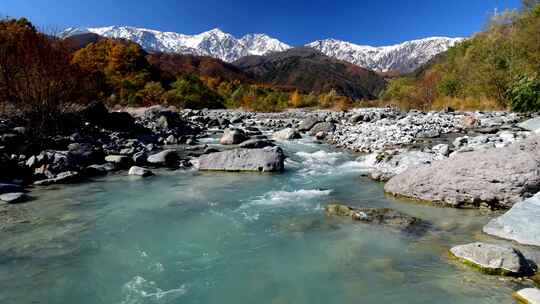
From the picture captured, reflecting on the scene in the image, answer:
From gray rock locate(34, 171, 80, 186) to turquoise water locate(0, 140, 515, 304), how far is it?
0.93 metres

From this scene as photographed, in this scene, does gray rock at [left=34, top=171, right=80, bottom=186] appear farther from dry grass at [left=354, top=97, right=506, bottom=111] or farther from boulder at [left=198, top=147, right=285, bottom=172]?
dry grass at [left=354, top=97, right=506, bottom=111]

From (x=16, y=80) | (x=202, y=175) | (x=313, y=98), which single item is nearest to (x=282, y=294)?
(x=202, y=175)

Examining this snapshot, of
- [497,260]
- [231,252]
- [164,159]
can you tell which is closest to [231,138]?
[164,159]

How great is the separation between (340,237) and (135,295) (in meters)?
3.09

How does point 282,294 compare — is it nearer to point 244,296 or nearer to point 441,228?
point 244,296

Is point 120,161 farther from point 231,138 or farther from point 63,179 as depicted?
point 231,138

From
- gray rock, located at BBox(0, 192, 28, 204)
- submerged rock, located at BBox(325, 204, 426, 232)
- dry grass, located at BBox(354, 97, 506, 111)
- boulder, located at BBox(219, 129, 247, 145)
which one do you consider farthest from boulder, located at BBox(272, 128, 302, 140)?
dry grass, located at BBox(354, 97, 506, 111)

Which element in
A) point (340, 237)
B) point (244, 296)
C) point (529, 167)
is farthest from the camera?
point (529, 167)

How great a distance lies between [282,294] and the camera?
4.04 metres

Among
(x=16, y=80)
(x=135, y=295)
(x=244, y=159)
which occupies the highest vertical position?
(x=16, y=80)

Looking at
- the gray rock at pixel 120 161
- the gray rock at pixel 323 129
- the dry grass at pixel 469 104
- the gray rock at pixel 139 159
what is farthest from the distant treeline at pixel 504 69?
the gray rock at pixel 120 161

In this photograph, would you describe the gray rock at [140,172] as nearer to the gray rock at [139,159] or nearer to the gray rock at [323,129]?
the gray rock at [139,159]

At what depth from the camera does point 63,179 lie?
32.6 ft

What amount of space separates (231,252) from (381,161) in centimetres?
724
